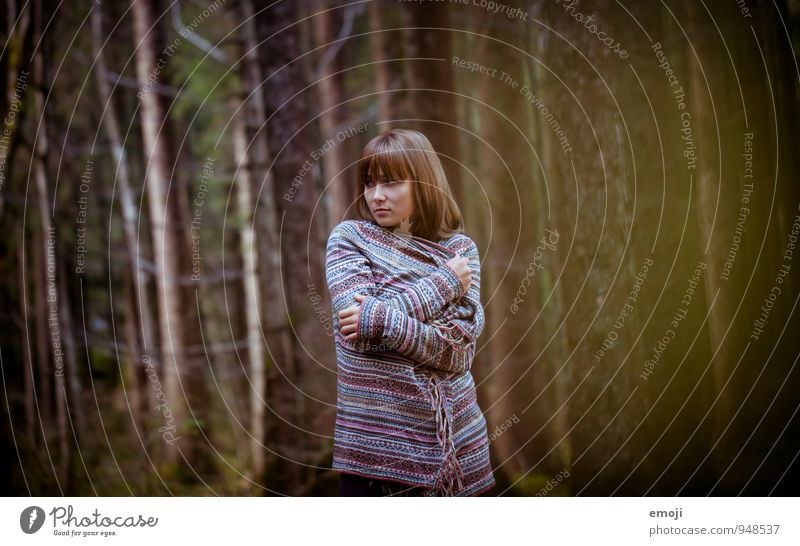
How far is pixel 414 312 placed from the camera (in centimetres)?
176

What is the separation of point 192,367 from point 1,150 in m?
1.18

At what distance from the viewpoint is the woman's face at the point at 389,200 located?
1867mm

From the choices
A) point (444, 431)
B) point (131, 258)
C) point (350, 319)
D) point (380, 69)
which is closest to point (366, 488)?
point (444, 431)

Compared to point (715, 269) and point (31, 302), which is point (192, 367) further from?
point (715, 269)

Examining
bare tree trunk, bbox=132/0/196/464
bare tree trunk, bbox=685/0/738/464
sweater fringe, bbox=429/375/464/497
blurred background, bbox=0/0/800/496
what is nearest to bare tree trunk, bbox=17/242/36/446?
blurred background, bbox=0/0/800/496

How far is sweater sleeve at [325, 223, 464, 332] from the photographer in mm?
1766

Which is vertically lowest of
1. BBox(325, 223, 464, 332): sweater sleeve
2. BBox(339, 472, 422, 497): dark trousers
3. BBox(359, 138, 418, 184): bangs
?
BBox(339, 472, 422, 497): dark trousers

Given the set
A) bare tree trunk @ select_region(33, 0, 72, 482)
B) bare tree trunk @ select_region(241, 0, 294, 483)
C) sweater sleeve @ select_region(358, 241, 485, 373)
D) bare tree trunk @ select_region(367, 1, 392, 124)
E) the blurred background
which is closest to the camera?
sweater sleeve @ select_region(358, 241, 485, 373)

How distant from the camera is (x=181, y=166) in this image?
346 cm

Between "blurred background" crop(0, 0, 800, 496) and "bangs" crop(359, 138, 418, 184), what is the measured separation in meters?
0.68

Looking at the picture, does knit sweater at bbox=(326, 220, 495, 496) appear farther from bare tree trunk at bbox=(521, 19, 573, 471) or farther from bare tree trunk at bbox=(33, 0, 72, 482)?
bare tree trunk at bbox=(33, 0, 72, 482)

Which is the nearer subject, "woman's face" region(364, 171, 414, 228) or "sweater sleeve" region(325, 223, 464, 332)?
"sweater sleeve" region(325, 223, 464, 332)

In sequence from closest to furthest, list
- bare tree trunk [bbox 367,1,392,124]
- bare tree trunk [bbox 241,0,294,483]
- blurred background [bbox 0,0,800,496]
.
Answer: blurred background [bbox 0,0,800,496], bare tree trunk [bbox 241,0,294,483], bare tree trunk [bbox 367,1,392,124]

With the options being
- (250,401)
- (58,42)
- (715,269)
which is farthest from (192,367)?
(715,269)
